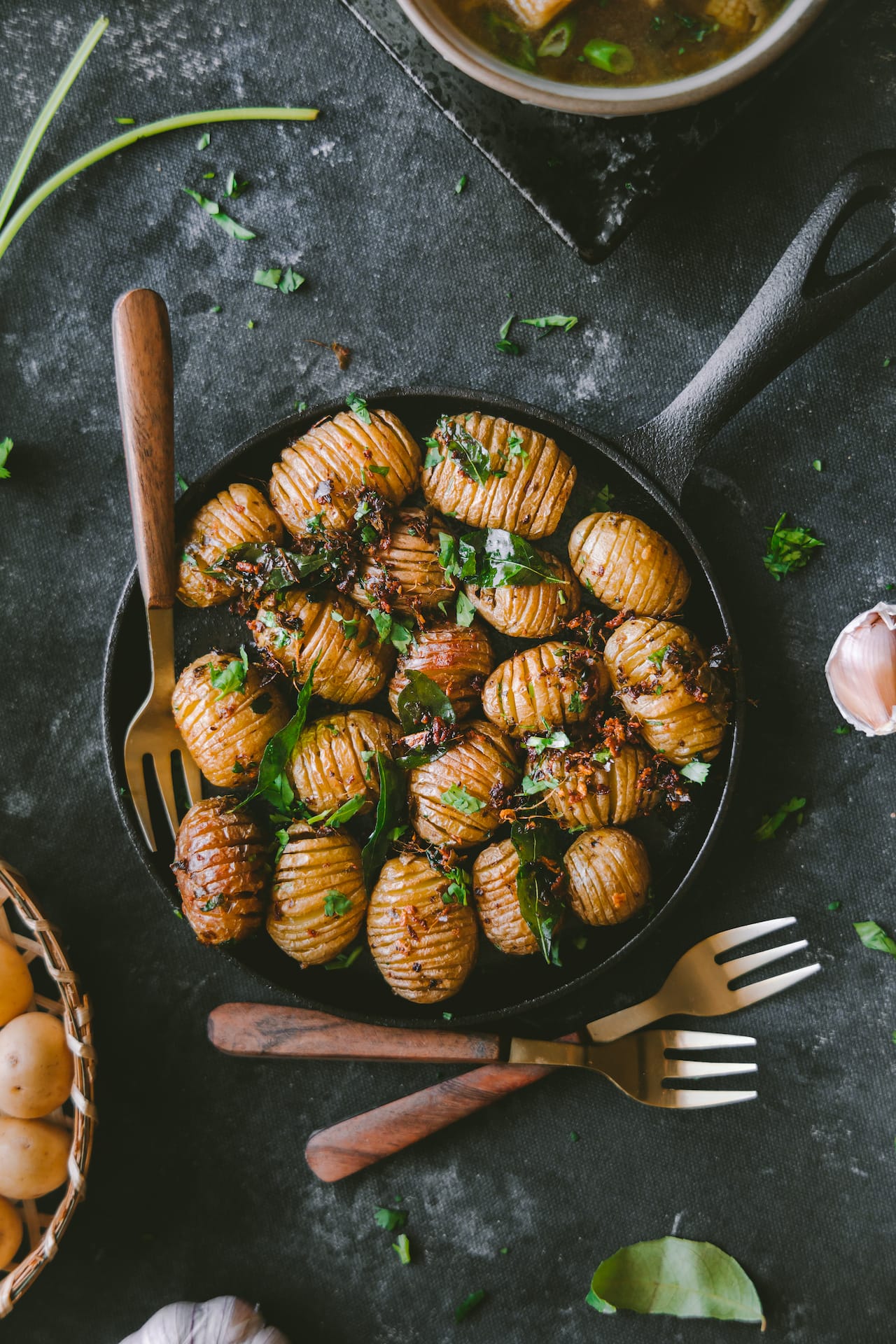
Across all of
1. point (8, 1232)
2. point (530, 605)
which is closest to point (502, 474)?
point (530, 605)

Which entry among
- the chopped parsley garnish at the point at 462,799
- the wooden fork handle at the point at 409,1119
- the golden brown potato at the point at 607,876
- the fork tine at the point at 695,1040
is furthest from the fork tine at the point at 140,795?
the fork tine at the point at 695,1040

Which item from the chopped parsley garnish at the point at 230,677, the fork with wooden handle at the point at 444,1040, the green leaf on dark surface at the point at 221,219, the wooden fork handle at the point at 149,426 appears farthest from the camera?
the green leaf on dark surface at the point at 221,219

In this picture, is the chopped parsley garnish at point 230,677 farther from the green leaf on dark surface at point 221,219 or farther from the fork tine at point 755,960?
the fork tine at point 755,960

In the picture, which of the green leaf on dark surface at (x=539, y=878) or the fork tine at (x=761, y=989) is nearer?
the green leaf on dark surface at (x=539, y=878)

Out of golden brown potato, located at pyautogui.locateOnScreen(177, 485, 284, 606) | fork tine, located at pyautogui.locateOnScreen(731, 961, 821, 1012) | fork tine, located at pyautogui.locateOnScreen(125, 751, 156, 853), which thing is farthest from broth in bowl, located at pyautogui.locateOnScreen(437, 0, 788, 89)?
fork tine, located at pyautogui.locateOnScreen(731, 961, 821, 1012)

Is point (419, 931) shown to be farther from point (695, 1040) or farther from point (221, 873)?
point (695, 1040)

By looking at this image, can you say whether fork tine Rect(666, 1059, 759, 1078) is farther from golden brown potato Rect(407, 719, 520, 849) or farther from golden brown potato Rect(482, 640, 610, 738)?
golden brown potato Rect(482, 640, 610, 738)

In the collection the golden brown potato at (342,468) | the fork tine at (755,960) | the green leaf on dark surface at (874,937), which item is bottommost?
the green leaf on dark surface at (874,937)
